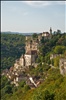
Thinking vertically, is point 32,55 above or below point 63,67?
above

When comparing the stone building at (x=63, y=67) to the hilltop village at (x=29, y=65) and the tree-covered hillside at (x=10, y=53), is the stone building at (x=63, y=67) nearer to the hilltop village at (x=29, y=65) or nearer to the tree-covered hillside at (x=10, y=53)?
the hilltop village at (x=29, y=65)

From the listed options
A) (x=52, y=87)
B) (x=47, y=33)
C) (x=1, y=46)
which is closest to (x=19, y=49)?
A: (x=1, y=46)

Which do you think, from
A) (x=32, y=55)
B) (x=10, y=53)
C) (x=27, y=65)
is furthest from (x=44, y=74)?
(x=10, y=53)

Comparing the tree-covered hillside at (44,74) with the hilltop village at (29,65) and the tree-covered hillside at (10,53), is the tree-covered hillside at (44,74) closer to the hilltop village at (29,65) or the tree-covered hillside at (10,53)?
the hilltop village at (29,65)

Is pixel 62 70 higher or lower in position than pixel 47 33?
lower

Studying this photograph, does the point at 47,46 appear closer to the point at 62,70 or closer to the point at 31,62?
the point at 31,62

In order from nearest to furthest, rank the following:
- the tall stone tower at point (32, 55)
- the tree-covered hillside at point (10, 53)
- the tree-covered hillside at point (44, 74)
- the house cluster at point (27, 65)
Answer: the tree-covered hillside at point (44, 74) < the house cluster at point (27, 65) < the tall stone tower at point (32, 55) < the tree-covered hillside at point (10, 53)

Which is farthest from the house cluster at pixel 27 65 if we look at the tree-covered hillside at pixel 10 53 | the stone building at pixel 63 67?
the tree-covered hillside at pixel 10 53

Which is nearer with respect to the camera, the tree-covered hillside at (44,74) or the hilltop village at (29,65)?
the tree-covered hillside at (44,74)

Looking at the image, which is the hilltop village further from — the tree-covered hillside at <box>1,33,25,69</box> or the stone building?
the tree-covered hillside at <box>1,33,25,69</box>

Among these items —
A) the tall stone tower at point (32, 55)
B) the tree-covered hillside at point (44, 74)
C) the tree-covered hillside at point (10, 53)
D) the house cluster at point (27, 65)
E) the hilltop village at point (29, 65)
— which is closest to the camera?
the tree-covered hillside at point (44, 74)

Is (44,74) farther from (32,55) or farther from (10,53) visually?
(10,53)
